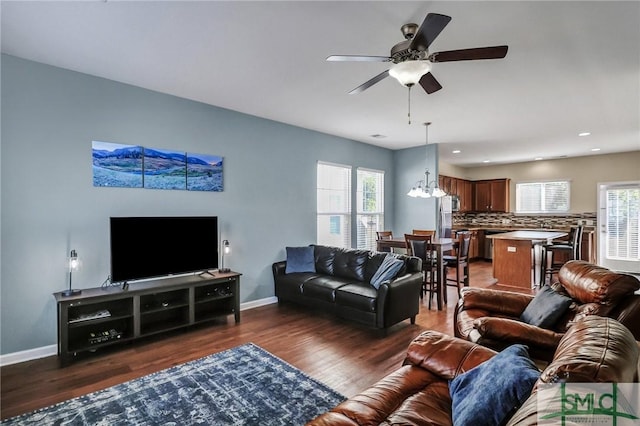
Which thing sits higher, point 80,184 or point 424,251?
point 80,184

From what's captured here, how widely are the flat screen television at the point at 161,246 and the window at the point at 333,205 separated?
220 centimetres

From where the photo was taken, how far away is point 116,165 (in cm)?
352

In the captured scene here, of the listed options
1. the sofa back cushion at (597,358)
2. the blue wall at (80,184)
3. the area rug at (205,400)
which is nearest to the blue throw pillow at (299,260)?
the blue wall at (80,184)

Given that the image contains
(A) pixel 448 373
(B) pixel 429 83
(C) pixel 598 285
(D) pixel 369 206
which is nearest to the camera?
(A) pixel 448 373

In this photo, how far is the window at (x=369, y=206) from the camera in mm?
6484

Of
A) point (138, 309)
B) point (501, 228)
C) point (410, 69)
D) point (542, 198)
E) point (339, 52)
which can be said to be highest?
point (339, 52)

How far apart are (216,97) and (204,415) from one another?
11.2ft

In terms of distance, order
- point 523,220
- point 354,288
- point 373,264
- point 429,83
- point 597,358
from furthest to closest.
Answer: point 523,220, point 373,264, point 354,288, point 429,83, point 597,358

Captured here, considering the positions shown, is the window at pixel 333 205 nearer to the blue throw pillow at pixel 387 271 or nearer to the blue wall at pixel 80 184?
the blue wall at pixel 80 184

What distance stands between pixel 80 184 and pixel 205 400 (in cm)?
255

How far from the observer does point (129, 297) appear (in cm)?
324

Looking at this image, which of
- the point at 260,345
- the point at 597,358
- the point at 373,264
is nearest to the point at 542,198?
the point at 373,264

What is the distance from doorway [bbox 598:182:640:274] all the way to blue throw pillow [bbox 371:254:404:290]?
6837mm

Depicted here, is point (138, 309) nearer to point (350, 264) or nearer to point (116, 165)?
point (116, 165)
